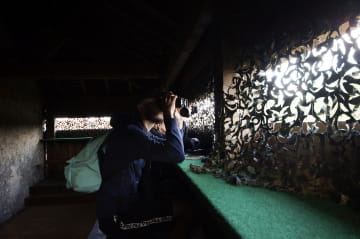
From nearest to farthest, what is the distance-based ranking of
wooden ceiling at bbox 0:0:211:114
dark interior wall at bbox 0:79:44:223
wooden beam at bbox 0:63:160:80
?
wooden ceiling at bbox 0:0:211:114
wooden beam at bbox 0:63:160:80
dark interior wall at bbox 0:79:44:223

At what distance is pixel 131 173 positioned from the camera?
184cm

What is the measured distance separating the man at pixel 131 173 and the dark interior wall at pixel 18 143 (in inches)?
182

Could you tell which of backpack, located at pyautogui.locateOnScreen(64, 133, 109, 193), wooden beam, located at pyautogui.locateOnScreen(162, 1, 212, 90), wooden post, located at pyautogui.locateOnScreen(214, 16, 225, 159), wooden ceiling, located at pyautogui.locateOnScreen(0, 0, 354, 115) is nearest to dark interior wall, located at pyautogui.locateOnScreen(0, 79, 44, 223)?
wooden ceiling, located at pyautogui.locateOnScreen(0, 0, 354, 115)

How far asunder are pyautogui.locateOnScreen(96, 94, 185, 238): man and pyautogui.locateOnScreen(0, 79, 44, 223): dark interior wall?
182 inches

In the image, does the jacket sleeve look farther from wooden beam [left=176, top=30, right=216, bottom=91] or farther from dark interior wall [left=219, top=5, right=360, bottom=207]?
wooden beam [left=176, top=30, right=216, bottom=91]

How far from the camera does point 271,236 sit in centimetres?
83

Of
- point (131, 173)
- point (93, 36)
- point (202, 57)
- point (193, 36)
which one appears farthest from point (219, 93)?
point (93, 36)

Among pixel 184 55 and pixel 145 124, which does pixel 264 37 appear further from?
pixel 184 55

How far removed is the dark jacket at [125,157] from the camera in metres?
1.63

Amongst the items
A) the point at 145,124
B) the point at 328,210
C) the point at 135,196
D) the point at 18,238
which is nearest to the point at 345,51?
the point at 328,210

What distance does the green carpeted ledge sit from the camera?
2.76ft

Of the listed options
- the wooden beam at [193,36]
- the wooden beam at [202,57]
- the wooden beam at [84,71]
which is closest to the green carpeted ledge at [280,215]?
the wooden beam at [193,36]

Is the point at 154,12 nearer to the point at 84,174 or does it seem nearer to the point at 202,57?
the point at 202,57

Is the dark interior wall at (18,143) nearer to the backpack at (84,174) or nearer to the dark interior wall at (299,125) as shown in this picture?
the backpack at (84,174)
